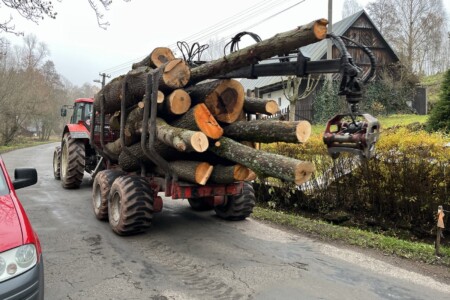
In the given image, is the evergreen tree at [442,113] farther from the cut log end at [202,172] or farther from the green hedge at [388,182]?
the cut log end at [202,172]

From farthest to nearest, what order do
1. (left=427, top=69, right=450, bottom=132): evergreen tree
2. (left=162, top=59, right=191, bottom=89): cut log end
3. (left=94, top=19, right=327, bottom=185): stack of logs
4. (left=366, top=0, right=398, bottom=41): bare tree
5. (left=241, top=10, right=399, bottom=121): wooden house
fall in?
(left=366, top=0, right=398, bottom=41): bare tree < (left=241, top=10, right=399, bottom=121): wooden house < (left=427, top=69, right=450, bottom=132): evergreen tree < (left=162, top=59, right=191, bottom=89): cut log end < (left=94, top=19, right=327, bottom=185): stack of logs

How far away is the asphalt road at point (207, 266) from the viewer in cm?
402

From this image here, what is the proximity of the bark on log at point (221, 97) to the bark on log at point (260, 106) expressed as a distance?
17cm

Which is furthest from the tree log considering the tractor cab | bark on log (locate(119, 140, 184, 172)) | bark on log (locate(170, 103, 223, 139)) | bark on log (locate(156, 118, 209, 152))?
the tractor cab

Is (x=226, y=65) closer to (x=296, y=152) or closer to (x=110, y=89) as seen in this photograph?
(x=110, y=89)

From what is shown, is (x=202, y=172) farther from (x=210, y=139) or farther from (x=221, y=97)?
(x=221, y=97)

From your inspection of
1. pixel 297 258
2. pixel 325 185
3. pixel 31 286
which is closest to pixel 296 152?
pixel 325 185

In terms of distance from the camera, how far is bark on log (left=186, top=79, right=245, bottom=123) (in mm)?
5422

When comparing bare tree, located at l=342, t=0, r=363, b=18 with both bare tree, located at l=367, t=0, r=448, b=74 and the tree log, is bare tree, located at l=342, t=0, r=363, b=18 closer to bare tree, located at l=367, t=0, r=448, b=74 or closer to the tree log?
bare tree, located at l=367, t=0, r=448, b=74

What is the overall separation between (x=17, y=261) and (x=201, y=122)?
9.61 ft

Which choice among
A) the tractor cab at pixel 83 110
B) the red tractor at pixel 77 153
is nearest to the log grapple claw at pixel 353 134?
the red tractor at pixel 77 153

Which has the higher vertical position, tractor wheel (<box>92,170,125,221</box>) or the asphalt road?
tractor wheel (<box>92,170,125,221</box>)

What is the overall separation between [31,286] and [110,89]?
4.77 metres

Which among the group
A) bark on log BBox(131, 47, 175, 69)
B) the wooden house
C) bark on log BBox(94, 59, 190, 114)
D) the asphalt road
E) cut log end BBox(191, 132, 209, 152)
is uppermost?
the wooden house
